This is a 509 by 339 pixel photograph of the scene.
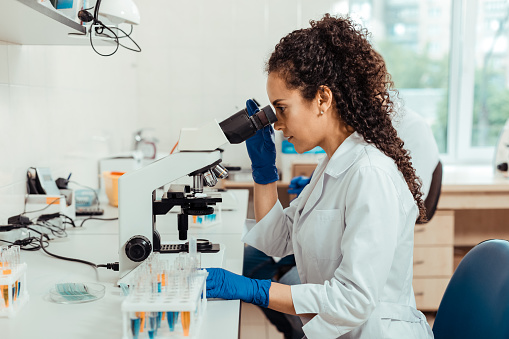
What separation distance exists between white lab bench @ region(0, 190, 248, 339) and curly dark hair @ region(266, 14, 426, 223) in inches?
19.2

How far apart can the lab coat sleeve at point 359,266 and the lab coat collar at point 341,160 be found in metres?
0.10

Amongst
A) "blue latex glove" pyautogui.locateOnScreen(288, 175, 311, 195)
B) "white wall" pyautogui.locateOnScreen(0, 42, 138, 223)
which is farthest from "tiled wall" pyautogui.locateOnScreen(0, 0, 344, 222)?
"blue latex glove" pyautogui.locateOnScreen(288, 175, 311, 195)

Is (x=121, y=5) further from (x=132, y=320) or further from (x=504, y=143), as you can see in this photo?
(x=504, y=143)

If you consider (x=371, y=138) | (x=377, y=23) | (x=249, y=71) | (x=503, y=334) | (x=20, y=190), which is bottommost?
(x=503, y=334)

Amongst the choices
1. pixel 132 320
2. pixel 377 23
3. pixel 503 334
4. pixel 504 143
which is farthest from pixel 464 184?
pixel 132 320

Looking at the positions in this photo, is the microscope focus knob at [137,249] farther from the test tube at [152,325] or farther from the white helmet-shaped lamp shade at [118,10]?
the white helmet-shaped lamp shade at [118,10]

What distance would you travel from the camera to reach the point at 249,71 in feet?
12.0

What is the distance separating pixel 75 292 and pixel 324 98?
28.8 inches

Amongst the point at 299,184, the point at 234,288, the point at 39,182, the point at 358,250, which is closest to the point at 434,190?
the point at 299,184

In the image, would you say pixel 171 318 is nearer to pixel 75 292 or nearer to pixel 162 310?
pixel 162 310

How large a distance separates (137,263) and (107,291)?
9 centimetres

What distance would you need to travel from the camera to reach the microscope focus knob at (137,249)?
3.73ft

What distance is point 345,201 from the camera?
117 centimetres

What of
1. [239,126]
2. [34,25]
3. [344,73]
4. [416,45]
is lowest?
[239,126]
